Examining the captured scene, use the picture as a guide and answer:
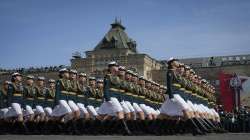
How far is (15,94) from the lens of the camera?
52.5 ft

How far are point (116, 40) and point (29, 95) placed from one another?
59596 mm

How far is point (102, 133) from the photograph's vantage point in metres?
13.7

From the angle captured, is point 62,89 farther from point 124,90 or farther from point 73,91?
point 124,90

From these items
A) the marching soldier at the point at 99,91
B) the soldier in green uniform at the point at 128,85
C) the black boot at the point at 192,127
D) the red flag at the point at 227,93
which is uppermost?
the soldier in green uniform at the point at 128,85

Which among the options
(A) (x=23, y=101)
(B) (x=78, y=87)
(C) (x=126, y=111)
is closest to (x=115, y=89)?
(C) (x=126, y=111)

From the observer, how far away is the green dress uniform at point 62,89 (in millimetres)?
14415

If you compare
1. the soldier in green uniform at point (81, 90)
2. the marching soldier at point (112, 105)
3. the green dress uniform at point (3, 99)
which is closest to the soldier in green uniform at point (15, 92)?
the green dress uniform at point (3, 99)

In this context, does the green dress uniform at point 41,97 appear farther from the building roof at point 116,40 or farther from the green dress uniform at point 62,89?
the building roof at point 116,40

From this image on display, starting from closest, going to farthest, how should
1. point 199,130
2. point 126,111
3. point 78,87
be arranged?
1. point 199,130
2. point 126,111
3. point 78,87

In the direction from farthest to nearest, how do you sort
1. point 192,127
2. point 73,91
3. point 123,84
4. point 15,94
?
point 15,94, point 73,91, point 123,84, point 192,127

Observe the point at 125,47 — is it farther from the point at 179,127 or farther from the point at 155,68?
the point at 179,127

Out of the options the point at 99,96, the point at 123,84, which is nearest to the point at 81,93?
the point at 99,96

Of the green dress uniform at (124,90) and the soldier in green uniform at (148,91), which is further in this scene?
the soldier in green uniform at (148,91)

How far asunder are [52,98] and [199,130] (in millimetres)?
6660
